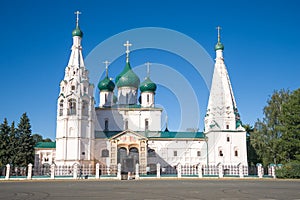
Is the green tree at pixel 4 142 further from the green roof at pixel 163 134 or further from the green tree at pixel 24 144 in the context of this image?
the green roof at pixel 163 134

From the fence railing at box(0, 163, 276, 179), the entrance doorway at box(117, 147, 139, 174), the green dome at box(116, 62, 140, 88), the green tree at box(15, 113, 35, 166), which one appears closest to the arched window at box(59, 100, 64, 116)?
the green tree at box(15, 113, 35, 166)

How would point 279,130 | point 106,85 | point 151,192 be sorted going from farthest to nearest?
point 106,85 < point 279,130 < point 151,192

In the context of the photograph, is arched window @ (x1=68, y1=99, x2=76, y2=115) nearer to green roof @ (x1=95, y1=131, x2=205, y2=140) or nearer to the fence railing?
green roof @ (x1=95, y1=131, x2=205, y2=140)

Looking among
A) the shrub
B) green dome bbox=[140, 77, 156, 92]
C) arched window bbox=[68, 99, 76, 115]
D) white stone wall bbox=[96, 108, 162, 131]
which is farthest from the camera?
green dome bbox=[140, 77, 156, 92]

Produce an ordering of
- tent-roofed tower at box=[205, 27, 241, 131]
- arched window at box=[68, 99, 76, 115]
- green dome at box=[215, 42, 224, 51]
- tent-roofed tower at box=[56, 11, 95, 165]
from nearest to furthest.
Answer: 1. tent-roofed tower at box=[56, 11, 95, 165]
2. arched window at box=[68, 99, 76, 115]
3. tent-roofed tower at box=[205, 27, 241, 131]
4. green dome at box=[215, 42, 224, 51]

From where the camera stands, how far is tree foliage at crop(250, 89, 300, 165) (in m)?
33.1

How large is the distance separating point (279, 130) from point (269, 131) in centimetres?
585

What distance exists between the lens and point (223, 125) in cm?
4259

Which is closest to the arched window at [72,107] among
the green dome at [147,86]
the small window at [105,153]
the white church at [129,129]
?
the white church at [129,129]

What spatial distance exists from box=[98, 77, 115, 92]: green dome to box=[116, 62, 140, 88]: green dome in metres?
0.89

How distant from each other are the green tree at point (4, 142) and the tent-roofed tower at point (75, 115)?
5.61 meters

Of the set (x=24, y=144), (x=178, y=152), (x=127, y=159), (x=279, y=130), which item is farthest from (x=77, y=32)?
(x=279, y=130)

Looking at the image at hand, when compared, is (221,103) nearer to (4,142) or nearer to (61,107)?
(61,107)

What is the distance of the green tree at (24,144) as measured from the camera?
39.9 meters
